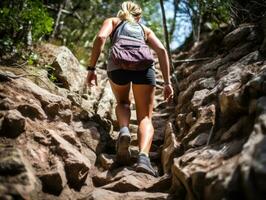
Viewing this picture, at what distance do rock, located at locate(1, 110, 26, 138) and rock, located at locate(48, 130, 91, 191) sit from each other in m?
0.43

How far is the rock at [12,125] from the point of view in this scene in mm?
4059

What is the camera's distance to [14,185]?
321 cm

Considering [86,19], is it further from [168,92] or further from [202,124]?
[202,124]

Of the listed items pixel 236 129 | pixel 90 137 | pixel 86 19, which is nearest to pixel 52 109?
pixel 90 137

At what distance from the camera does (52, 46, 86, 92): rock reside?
6.70 meters

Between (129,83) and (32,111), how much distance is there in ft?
4.37

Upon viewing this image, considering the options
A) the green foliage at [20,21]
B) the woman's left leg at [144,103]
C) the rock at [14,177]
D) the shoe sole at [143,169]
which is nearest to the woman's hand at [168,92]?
the woman's left leg at [144,103]

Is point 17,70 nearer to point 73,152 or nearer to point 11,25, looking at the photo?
point 11,25

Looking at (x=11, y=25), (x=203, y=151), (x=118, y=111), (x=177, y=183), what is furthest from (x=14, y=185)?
(x=11, y=25)

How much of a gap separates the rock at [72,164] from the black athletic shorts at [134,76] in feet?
3.92

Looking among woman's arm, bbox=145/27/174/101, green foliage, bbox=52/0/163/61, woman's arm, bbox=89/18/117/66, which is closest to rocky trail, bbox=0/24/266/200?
woman's arm, bbox=145/27/174/101

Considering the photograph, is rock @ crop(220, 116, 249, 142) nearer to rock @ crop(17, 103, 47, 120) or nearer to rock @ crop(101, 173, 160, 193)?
rock @ crop(101, 173, 160, 193)

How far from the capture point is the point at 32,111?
471 cm

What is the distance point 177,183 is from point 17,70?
10.5 ft
